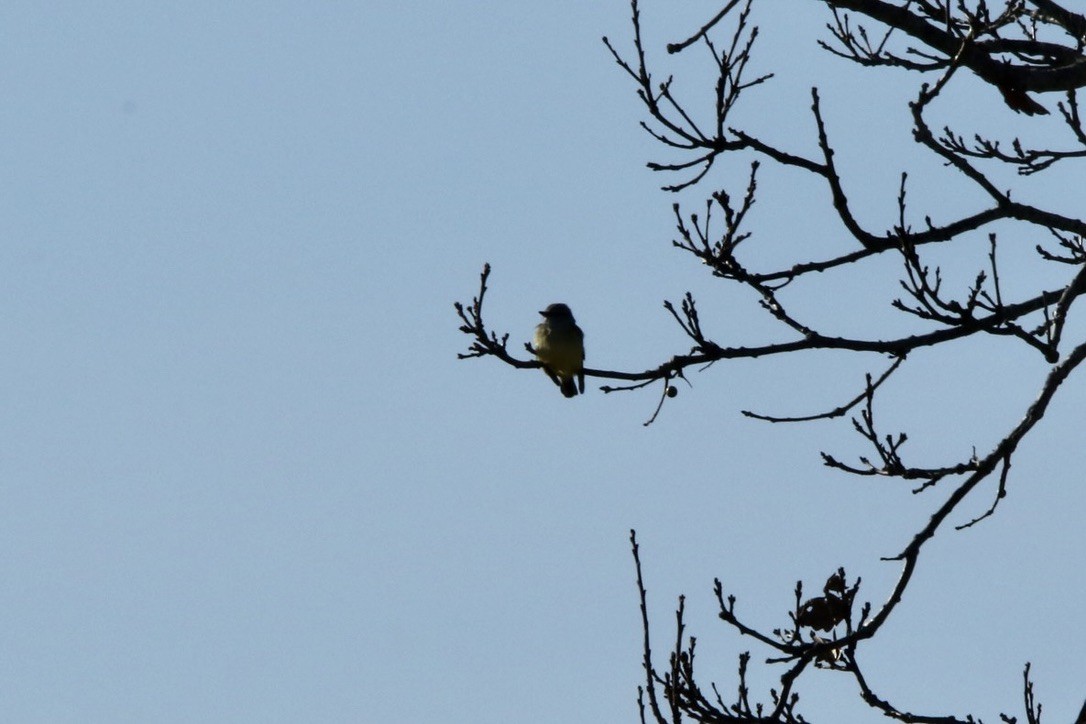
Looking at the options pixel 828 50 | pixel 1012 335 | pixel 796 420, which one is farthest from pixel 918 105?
pixel 828 50

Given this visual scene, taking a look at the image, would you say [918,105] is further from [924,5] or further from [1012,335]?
[924,5]

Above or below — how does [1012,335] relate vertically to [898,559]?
above

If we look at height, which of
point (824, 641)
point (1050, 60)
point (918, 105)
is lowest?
point (824, 641)

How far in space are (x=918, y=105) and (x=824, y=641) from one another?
2.19 m

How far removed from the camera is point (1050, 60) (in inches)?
303

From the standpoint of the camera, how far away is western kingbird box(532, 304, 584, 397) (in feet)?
42.4

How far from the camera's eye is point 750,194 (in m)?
7.11

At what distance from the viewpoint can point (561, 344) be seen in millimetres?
13070

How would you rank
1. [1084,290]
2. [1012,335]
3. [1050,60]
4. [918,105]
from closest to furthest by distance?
[918,105] < [1012,335] < [1084,290] < [1050,60]

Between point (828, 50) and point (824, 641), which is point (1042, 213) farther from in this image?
point (824, 641)

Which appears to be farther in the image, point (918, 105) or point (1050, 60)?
point (1050, 60)

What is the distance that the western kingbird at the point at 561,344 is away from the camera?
42.4 ft

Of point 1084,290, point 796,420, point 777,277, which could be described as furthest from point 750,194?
point 1084,290

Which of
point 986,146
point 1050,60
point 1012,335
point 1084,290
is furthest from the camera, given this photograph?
point 986,146
